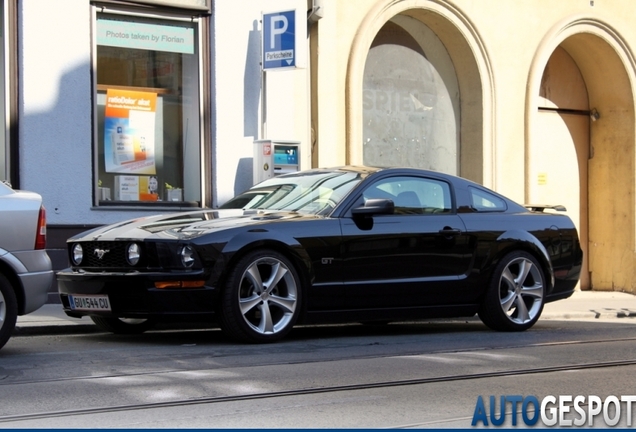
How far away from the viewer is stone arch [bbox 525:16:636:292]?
19.9 meters

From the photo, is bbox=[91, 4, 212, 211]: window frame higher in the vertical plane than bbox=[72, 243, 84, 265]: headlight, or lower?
higher

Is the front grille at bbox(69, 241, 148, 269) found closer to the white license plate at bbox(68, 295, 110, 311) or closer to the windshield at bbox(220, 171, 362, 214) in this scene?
the white license plate at bbox(68, 295, 110, 311)

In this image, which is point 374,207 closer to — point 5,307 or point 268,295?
point 268,295

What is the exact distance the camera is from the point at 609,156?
66.8ft

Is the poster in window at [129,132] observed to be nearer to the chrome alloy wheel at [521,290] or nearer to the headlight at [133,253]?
the headlight at [133,253]

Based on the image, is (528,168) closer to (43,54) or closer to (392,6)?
(392,6)

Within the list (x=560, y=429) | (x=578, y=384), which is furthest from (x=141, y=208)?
(x=560, y=429)

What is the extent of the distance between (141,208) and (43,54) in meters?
2.27

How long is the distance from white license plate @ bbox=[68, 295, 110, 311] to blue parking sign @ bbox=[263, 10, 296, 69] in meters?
6.34

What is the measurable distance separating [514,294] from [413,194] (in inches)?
57.0

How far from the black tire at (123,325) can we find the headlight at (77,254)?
827 mm

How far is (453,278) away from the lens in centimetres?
1011

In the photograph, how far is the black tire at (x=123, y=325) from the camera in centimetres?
994

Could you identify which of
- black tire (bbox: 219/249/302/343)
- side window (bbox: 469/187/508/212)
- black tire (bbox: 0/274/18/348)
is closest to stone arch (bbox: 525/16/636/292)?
side window (bbox: 469/187/508/212)
